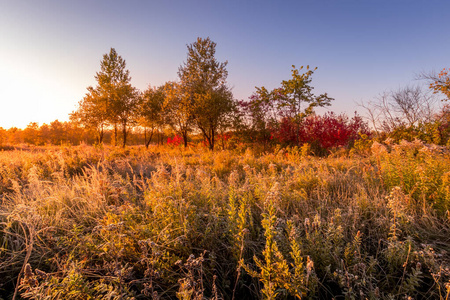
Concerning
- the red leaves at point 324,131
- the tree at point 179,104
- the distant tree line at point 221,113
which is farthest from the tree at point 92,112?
the red leaves at point 324,131

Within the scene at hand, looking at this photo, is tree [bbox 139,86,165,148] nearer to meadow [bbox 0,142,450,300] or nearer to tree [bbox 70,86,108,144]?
tree [bbox 70,86,108,144]

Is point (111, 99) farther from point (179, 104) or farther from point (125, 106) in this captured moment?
point (179, 104)

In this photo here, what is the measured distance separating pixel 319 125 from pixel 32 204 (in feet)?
35.7

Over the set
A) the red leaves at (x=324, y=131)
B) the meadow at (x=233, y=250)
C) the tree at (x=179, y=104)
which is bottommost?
the meadow at (x=233, y=250)

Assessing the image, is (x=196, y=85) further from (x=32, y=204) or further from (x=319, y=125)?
(x=32, y=204)

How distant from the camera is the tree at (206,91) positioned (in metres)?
14.1

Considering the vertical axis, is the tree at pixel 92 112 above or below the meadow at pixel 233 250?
above

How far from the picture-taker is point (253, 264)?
2.02 meters

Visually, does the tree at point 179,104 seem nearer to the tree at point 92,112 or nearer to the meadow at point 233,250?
the tree at point 92,112

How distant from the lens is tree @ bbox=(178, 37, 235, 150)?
14055 millimetres

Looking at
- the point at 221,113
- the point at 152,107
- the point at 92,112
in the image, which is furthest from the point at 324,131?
the point at 92,112

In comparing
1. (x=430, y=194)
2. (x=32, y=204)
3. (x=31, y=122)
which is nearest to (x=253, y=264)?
(x=430, y=194)

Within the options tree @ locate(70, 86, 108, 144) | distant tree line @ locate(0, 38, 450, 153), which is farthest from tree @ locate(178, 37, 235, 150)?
tree @ locate(70, 86, 108, 144)

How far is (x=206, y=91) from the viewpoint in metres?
14.7
